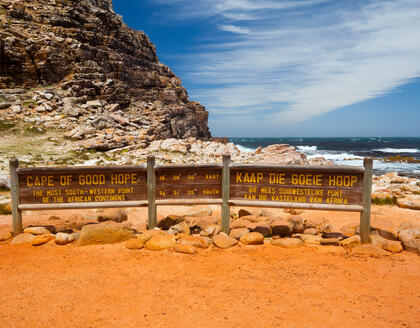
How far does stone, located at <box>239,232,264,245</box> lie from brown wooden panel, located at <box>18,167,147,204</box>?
258 cm

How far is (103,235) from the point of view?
6387 millimetres

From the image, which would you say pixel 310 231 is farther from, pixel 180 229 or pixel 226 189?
pixel 180 229

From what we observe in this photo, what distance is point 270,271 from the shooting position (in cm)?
498

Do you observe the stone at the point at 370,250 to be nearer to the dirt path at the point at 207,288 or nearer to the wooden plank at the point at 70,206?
the dirt path at the point at 207,288

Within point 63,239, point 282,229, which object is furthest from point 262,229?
point 63,239


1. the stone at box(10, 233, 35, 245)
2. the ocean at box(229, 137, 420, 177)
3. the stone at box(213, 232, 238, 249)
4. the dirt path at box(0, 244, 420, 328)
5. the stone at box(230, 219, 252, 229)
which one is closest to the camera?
the dirt path at box(0, 244, 420, 328)

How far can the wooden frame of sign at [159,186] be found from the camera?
21.5 feet

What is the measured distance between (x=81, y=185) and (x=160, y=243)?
97.7 inches

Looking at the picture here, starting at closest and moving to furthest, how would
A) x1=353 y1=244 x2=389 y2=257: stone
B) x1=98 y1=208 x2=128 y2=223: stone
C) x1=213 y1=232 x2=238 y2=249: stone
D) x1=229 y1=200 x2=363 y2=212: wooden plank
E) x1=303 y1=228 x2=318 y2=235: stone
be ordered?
x1=353 y1=244 x2=389 y2=257: stone, x1=213 y1=232 x2=238 y2=249: stone, x1=229 y1=200 x2=363 y2=212: wooden plank, x1=303 y1=228 x2=318 y2=235: stone, x1=98 y1=208 x2=128 y2=223: stone

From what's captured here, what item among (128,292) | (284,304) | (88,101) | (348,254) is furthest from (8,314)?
(88,101)

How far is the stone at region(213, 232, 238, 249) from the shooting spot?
20.0ft

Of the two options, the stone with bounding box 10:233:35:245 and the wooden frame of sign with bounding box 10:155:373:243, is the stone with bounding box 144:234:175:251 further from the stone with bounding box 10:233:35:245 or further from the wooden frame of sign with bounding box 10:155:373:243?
the stone with bounding box 10:233:35:245

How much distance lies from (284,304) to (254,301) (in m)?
0.42

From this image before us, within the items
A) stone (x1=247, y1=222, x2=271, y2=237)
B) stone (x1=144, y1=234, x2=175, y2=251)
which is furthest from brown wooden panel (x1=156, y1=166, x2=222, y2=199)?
stone (x1=247, y1=222, x2=271, y2=237)
